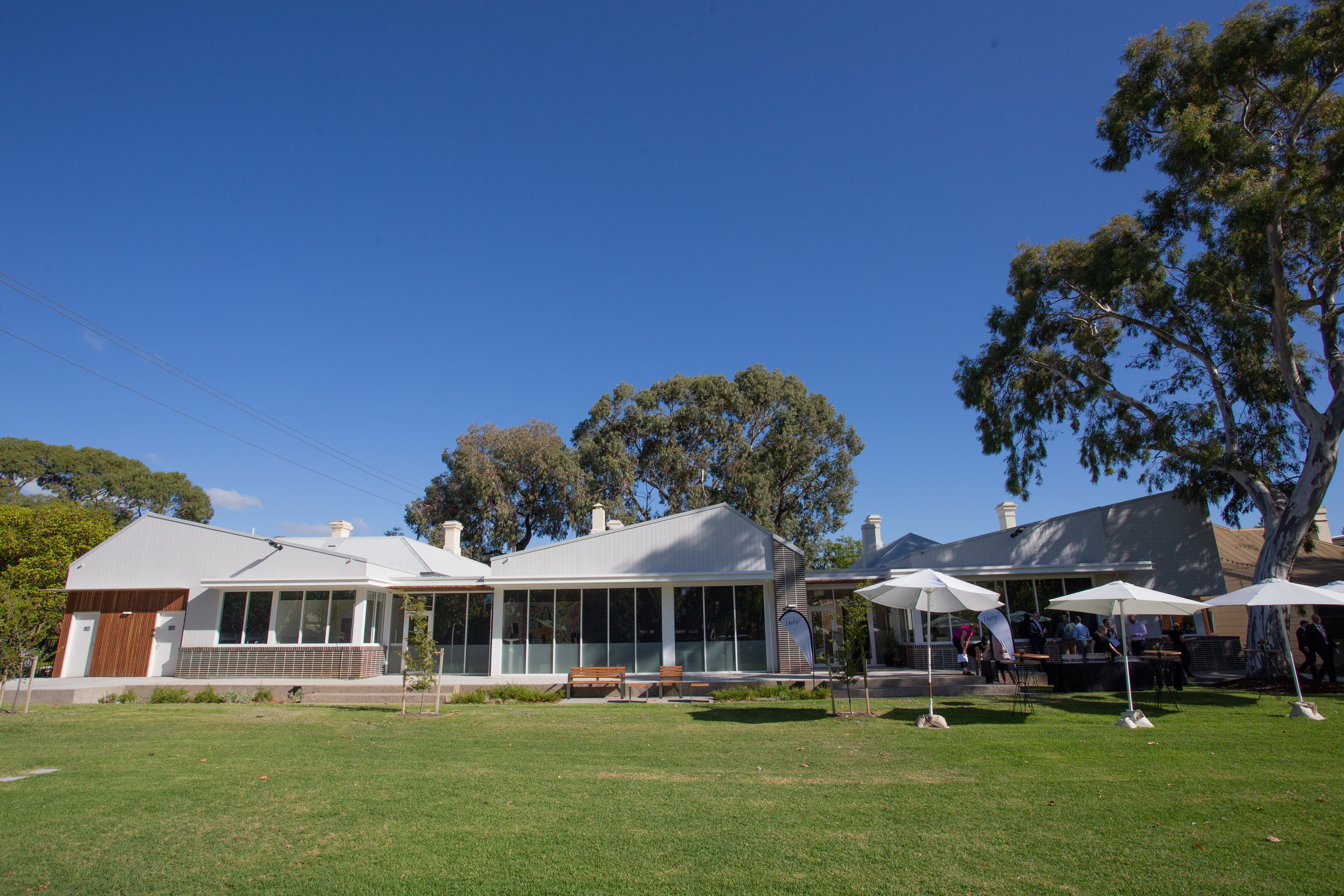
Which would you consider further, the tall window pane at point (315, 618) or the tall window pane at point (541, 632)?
the tall window pane at point (315, 618)

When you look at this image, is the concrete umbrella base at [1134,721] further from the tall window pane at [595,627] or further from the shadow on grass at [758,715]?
the tall window pane at [595,627]

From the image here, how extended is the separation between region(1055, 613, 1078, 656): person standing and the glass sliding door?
1118 cm

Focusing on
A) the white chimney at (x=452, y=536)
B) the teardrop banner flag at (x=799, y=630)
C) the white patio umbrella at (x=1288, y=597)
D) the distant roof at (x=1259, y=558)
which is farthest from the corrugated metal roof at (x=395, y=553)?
the distant roof at (x=1259, y=558)

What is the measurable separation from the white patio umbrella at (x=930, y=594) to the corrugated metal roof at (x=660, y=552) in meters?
7.00

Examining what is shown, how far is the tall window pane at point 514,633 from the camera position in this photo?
19422mm

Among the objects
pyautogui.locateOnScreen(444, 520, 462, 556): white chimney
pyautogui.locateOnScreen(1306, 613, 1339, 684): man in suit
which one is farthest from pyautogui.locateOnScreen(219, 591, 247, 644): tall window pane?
pyautogui.locateOnScreen(1306, 613, 1339, 684): man in suit

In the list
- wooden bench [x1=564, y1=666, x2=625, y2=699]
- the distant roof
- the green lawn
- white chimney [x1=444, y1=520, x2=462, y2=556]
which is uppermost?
white chimney [x1=444, y1=520, x2=462, y2=556]

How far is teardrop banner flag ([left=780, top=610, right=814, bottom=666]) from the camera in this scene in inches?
521

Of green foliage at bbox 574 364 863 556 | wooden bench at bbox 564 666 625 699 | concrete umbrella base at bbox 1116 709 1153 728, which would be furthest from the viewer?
green foliage at bbox 574 364 863 556

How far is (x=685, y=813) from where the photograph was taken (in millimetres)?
6145

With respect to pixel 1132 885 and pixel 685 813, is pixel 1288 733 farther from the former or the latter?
pixel 685 813

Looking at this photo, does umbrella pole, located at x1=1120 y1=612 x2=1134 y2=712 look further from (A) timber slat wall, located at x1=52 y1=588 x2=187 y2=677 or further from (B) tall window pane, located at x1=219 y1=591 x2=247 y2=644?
(A) timber slat wall, located at x1=52 y1=588 x2=187 y2=677

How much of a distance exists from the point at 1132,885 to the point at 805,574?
50.9 feet

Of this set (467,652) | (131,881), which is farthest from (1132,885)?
(467,652)
